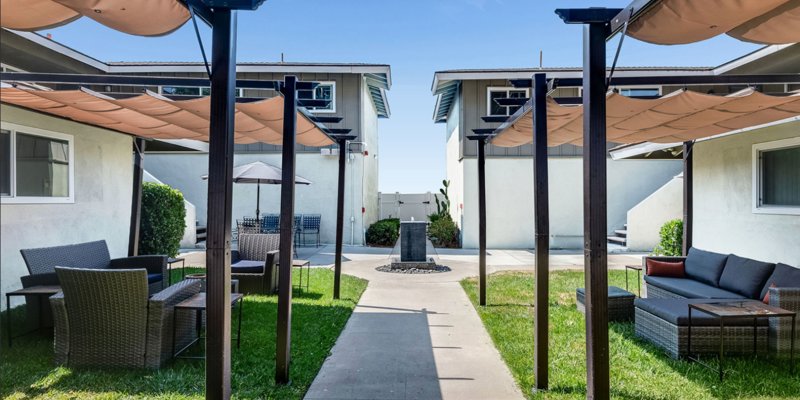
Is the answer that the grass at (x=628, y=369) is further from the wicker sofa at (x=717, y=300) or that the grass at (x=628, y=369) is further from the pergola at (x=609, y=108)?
the pergola at (x=609, y=108)

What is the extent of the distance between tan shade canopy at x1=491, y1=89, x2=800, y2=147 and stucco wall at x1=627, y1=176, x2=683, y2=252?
24.9ft

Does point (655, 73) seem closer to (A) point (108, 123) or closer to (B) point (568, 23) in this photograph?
(B) point (568, 23)

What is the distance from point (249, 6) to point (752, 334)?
5521 mm

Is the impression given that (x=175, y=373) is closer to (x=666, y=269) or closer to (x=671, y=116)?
(x=671, y=116)

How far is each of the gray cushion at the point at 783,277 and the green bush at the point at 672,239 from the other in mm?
5371

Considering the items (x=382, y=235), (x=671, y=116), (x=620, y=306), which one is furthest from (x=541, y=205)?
(x=382, y=235)

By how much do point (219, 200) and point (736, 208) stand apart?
8.40 m

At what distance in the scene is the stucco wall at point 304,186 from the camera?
15.8 m

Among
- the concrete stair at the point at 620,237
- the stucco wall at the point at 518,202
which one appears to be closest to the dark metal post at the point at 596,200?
the stucco wall at the point at 518,202

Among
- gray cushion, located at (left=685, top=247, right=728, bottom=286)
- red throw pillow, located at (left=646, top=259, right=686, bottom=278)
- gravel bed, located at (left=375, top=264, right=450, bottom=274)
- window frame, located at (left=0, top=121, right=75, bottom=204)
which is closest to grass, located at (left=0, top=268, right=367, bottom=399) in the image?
window frame, located at (left=0, top=121, right=75, bottom=204)

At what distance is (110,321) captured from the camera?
435cm

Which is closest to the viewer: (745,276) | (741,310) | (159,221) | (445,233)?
(741,310)

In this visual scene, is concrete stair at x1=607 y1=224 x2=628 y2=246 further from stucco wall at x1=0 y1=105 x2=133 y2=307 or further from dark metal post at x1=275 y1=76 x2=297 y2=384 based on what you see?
stucco wall at x1=0 y1=105 x2=133 y2=307

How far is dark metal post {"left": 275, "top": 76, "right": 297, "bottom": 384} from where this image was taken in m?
4.20
